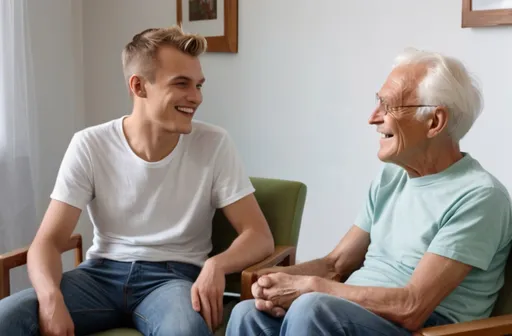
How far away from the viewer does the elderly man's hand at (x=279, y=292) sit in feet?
5.65

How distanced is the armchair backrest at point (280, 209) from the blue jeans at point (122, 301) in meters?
0.20

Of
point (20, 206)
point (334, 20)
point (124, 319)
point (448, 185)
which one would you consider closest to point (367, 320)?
point (448, 185)

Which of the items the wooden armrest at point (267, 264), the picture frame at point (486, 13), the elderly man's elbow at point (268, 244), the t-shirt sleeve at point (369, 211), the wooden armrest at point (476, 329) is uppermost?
the picture frame at point (486, 13)

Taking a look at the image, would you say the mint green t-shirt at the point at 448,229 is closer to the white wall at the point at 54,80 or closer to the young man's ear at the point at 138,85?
the young man's ear at the point at 138,85

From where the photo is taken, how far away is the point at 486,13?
2.20 meters

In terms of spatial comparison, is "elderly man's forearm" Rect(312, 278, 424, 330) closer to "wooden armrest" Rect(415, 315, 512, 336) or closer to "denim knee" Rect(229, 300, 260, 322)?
"wooden armrest" Rect(415, 315, 512, 336)

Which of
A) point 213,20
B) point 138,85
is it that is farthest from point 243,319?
point 213,20

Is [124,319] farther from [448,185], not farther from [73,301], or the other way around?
[448,185]

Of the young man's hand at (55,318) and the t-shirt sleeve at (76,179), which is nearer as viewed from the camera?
the young man's hand at (55,318)

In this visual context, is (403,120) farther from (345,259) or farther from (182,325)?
(182,325)

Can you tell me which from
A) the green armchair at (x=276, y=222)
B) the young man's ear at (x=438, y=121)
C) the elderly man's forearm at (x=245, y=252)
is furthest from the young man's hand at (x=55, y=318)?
the young man's ear at (x=438, y=121)

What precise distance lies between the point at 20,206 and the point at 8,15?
827mm

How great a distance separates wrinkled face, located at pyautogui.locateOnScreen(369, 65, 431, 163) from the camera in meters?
1.75

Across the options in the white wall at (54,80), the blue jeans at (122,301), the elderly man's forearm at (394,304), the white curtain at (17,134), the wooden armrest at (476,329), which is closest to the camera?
the wooden armrest at (476,329)
